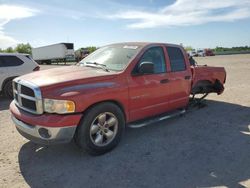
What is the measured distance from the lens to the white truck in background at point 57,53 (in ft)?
138

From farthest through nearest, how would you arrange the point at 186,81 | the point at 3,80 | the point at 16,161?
1. the point at 3,80
2. the point at 186,81
3. the point at 16,161

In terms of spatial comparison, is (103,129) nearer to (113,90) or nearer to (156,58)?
(113,90)

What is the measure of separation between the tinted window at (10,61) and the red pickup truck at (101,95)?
538cm

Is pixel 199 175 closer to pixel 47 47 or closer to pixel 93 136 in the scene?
pixel 93 136

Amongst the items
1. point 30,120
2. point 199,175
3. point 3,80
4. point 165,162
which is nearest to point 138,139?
point 165,162

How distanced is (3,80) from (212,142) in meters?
7.86

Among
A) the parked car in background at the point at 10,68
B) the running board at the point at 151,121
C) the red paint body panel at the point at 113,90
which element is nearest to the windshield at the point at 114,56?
the red paint body panel at the point at 113,90

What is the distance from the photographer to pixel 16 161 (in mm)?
4562

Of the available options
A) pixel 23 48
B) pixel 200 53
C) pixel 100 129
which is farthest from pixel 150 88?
pixel 23 48

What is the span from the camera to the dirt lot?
3867 mm

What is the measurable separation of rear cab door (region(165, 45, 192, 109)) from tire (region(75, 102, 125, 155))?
171 cm

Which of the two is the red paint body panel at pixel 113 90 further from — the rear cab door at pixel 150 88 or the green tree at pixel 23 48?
the green tree at pixel 23 48

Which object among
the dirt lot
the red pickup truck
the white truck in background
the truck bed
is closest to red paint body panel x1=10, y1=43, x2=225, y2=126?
the red pickup truck

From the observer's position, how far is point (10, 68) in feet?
33.5
